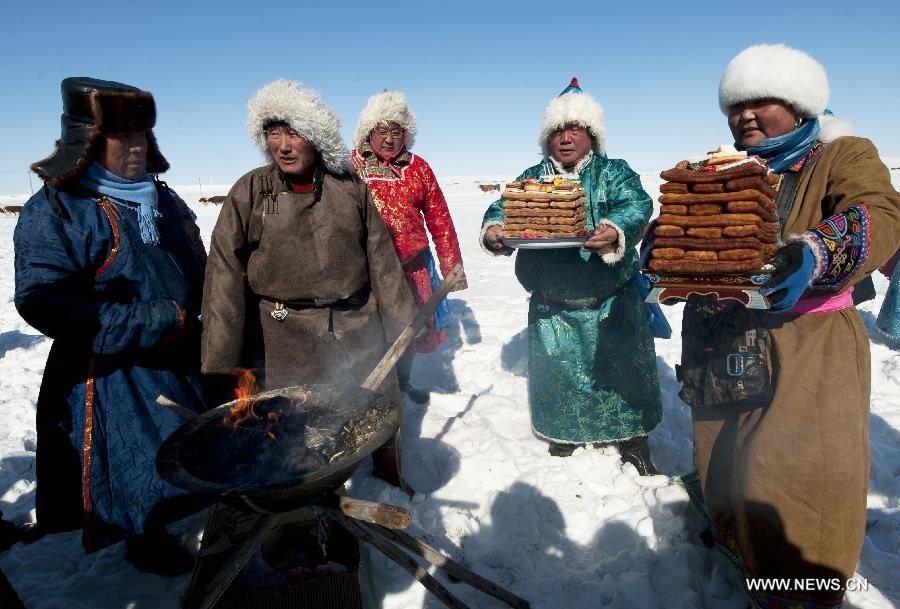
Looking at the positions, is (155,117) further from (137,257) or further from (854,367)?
(854,367)

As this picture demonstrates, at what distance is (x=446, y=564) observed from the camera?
7.97 ft

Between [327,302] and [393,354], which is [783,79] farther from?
[327,302]

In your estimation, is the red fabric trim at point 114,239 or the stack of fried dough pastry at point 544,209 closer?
the red fabric trim at point 114,239

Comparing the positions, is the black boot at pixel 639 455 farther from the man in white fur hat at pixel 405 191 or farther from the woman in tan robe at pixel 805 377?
the man in white fur hat at pixel 405 191

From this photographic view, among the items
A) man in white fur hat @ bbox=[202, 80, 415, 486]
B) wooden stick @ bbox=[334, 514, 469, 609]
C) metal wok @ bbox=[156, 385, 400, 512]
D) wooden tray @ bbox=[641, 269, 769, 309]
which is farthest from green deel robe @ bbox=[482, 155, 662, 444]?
wooden stick @ bbox=[334, 514, 469, 609]

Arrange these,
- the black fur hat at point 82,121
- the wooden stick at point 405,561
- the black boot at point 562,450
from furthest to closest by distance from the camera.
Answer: the black boot at point 562,450, the black fur hat at point 82,121, the wooden stick at point 405,561

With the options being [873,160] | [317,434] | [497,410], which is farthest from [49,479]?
[873,160]

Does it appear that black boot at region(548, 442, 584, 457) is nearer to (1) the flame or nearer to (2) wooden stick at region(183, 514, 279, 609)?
(1) the flame

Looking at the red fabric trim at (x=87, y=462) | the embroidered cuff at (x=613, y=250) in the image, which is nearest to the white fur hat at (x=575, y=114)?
the embroidered cuff at (x=613, y=250)

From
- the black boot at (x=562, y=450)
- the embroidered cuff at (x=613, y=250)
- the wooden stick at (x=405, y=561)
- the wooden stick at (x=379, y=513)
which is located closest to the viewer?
the wooden stick at (x=379, y=513)

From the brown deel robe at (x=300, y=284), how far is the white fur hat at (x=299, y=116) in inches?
A: 7.5

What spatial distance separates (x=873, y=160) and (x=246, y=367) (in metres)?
3.64

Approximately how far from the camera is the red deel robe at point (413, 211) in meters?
4.79

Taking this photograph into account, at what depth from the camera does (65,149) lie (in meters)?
2.70
